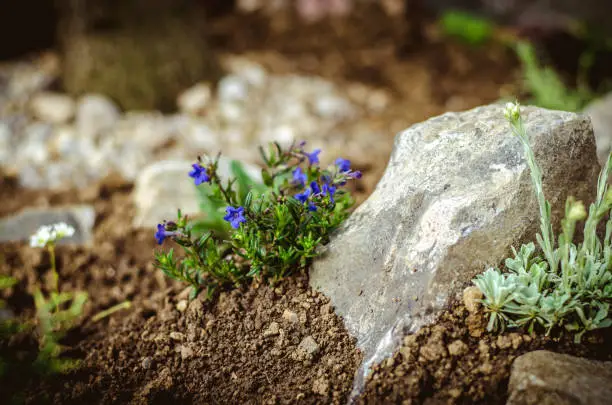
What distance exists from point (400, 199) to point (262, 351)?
29.7 inches

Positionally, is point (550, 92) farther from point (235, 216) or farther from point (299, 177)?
point (235, 216)

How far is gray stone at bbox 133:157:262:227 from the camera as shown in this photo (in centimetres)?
307

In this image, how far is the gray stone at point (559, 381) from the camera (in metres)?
1.47

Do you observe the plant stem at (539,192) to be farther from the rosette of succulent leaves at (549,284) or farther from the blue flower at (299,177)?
the blue flower at (299,177)

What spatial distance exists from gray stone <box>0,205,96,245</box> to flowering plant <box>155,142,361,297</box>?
123cm

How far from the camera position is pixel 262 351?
192cm

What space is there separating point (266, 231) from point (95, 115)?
2652 mm

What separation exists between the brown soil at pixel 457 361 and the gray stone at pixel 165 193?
63.5 inches

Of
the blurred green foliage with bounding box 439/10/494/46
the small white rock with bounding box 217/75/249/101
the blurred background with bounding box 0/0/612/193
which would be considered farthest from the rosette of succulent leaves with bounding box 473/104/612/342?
the blurred green foliage with bounding box 439/10/494/46

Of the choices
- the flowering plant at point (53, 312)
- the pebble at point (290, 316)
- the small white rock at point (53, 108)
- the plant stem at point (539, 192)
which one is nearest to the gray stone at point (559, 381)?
the plant stem at point (539, 192)

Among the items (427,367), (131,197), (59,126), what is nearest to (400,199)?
(427,367)

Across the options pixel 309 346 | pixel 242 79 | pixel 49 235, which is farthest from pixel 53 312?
pixel 242 79

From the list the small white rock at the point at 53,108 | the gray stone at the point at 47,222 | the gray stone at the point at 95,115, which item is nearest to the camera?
the gray stone at the point at 47,222

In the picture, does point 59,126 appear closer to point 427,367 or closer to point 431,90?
point 431,90
